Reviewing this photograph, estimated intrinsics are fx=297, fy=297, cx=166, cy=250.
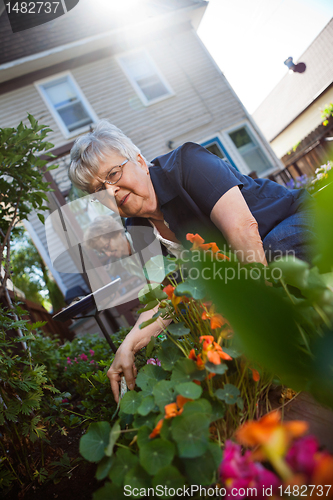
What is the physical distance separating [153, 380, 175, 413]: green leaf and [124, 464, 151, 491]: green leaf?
0.31 feet

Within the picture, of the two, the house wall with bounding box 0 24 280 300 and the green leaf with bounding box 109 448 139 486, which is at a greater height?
the house wall with bounding box 0 24 280 300

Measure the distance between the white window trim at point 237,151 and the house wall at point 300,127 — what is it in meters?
5.32

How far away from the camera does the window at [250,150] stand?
8.66 m

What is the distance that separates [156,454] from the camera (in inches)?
17.6

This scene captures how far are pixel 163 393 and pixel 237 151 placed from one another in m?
8.74

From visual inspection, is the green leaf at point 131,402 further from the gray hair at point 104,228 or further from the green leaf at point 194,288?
the gray hair at point 104,228

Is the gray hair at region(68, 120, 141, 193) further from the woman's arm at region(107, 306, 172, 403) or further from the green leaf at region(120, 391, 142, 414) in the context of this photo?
the green leaf at region(120, 391, 142, 414)

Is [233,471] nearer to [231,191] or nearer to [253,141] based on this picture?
[231,191]

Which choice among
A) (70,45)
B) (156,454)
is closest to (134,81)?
(70,45)

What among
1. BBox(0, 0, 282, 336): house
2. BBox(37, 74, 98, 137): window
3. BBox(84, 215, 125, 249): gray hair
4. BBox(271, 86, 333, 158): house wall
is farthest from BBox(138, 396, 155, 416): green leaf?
BBox(271, 86, 333, 158): house wall

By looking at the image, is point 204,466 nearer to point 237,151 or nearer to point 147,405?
point 147,405

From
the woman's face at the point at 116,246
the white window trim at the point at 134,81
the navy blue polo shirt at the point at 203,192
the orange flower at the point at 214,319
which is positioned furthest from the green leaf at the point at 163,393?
the white window trim at the point at 134,81

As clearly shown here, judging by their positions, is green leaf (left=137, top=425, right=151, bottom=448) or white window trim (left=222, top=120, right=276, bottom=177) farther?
white window trim (left=222, top=120, right=276, bottom=177)

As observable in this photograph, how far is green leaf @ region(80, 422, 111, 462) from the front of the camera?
0.49m
